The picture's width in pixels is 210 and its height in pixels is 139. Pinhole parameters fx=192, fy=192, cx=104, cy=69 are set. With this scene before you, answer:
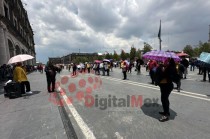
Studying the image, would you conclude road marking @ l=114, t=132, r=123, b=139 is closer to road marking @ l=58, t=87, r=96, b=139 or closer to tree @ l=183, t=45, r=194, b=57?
road marking @ l=58, t=87, r=96, b=139

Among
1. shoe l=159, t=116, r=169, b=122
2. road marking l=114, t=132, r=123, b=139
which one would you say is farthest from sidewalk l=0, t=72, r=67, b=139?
shoe l=159, t=116, r=169, b=122

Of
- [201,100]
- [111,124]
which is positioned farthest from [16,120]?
[201,100]

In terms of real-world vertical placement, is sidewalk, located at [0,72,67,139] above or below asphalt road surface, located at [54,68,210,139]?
below

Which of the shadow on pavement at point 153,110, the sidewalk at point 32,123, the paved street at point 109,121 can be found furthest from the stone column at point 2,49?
the shadow on pavement at point 153,110

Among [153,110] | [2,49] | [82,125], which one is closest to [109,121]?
[82,125]

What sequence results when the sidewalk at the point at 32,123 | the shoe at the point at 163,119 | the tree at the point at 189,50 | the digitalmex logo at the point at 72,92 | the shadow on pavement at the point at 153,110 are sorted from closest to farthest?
the sidewalk at the point at 32,123 → the shoe at the point at 163,119 → the shadow on pavement at the point at 153,110 → the digitalmex logo at the point at 72,92 → the tree at the point at 189,50

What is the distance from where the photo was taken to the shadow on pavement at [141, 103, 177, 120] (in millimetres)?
5531

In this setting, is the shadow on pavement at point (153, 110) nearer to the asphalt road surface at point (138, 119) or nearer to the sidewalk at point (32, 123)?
the asphalt road surface at point (138, 119)

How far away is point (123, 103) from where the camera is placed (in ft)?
23.4

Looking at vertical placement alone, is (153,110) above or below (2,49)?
below

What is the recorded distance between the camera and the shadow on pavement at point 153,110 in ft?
18.1

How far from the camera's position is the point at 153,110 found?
6.12m

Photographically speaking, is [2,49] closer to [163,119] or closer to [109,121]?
[109,121]

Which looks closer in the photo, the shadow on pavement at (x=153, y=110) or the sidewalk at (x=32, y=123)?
the sidewalk at (x=32, y=123)
